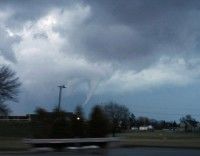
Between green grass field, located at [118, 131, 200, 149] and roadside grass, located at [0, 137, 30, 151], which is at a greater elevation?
green grass field, located at [118, 131, 200, 149]

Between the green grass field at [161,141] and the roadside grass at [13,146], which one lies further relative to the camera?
the green grass field at [161,141]

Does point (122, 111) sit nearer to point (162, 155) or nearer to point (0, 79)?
point (0, 79)

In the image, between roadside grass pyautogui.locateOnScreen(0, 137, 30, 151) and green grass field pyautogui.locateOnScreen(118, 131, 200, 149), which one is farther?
green grass field pyautogui.locateOnScreen(118, 131, 200, 149)

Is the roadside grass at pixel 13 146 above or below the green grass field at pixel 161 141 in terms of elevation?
below

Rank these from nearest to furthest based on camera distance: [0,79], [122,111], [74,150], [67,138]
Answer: [74,150]
[67,138]
[0,79]
[122,111]

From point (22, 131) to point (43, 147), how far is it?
68.2 meters

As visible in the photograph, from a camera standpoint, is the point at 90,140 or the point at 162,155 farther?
the point at 90,140

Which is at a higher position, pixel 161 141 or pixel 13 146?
pixel 161 141

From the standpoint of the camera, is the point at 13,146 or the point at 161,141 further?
the point at 161,141

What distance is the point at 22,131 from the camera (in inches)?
3718

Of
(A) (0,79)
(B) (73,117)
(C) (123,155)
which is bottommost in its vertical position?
(C) (123,155)

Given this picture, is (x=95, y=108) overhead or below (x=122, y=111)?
below

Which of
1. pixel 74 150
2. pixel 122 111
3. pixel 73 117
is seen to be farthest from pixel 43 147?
pixel 122 111

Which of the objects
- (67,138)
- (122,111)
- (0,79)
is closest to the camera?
(67,138)
